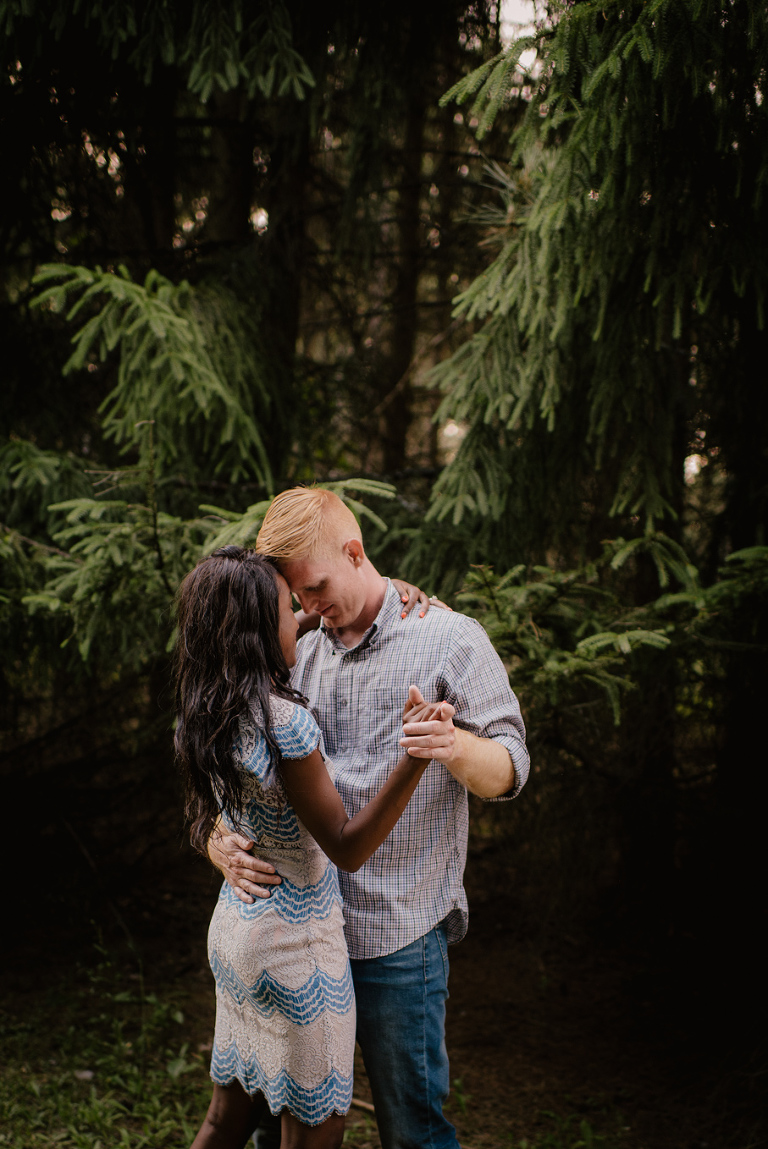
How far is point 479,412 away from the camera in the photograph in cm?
355

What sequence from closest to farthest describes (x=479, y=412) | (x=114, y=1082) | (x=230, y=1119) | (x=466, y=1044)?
(x=230, y=1119) → (x=479, y=412) → (x=114, y=1082) → (x=466, y=1044)

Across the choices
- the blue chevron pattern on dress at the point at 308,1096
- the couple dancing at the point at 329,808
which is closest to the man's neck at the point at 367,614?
the couple dancing at the point at 329,808

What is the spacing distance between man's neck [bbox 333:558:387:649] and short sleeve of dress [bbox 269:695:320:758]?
1.19 feet

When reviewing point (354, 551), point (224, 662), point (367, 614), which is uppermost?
point (354, 551)

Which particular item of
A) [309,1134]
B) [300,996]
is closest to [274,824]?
[300,996]

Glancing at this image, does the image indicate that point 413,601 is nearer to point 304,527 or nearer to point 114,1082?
point 304,527

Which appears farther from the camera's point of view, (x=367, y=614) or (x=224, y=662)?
(x=367, y=614)

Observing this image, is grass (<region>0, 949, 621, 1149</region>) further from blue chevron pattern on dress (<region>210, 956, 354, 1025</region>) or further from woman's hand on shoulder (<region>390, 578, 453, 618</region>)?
woman's hand on shoulder (<region>390, 578, 453, 618</region>)

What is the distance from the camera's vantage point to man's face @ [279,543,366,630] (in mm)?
2014

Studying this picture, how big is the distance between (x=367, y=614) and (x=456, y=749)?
549 millimetres

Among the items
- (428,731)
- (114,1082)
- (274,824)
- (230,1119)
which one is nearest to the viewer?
(428,731)

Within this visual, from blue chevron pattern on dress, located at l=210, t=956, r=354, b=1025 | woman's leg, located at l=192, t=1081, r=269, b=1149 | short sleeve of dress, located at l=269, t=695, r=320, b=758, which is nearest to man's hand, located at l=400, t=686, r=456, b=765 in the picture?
short sleeve of dress, located at l=269, t=695, r=320, b=758

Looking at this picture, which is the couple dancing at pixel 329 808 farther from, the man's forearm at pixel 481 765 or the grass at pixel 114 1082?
the grass at pixel 114 1082

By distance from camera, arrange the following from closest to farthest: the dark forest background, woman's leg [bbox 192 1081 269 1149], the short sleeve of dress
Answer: the short sleeve of dress → woman's leg [bbox 192 1081 269 1149] → the dark forest background
